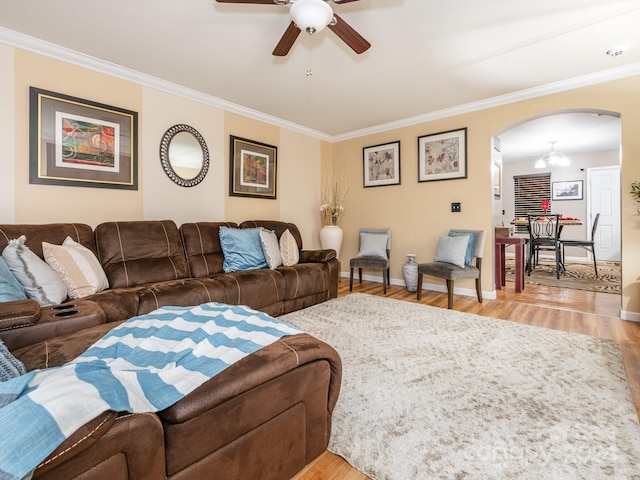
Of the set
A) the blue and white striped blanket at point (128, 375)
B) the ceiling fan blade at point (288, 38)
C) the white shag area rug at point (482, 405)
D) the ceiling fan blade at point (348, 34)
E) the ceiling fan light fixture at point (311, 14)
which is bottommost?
the white shag area rug at point (482, 405)

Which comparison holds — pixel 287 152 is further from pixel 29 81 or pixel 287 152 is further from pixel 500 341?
pixel 500 341

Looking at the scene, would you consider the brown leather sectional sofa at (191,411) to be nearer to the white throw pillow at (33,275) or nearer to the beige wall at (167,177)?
the white throw pillow at (33,275)

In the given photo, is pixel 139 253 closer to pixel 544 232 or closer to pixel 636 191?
pixel 636 191

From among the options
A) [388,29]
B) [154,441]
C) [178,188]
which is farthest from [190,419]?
[178,188]

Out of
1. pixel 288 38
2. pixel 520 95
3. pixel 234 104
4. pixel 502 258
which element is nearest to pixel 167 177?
pixel 234 104

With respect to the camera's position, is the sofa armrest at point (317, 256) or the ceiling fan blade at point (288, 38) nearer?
the ceiling fan blade at point (288, 38)

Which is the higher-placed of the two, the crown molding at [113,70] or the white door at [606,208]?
the crown molding at [113,70]

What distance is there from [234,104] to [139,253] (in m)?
2.28

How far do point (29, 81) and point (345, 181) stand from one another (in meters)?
4.02

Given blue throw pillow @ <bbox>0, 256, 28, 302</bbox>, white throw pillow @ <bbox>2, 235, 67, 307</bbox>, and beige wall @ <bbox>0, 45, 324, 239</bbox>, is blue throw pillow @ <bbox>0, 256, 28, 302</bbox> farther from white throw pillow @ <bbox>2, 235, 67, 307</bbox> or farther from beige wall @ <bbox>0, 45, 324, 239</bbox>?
beige wall @ <bbox>0, 45, 324, 239</bbox>

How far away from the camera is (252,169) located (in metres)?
4.27

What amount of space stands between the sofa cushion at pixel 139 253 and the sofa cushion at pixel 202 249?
0.33ft

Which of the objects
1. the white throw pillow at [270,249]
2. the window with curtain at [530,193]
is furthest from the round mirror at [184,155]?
the window with curtain at [530,193]

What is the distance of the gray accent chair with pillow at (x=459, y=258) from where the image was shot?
11.7 ft
